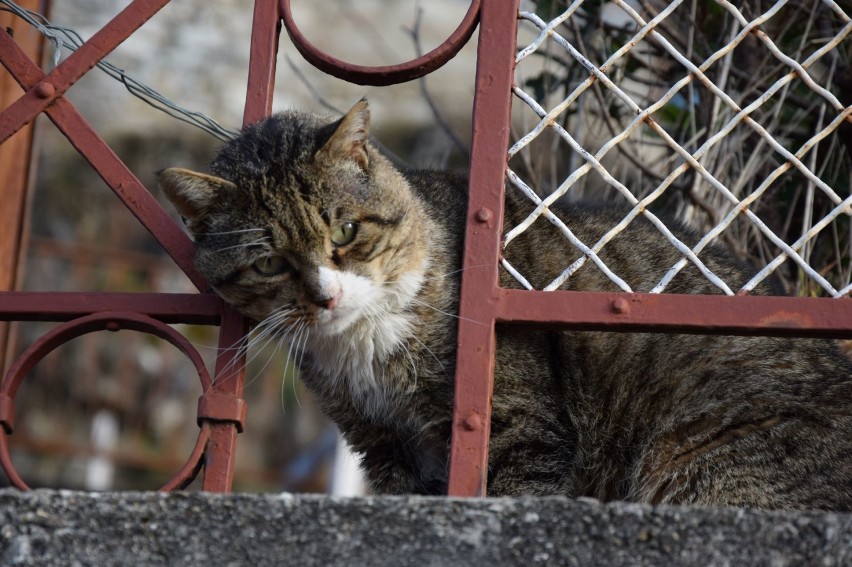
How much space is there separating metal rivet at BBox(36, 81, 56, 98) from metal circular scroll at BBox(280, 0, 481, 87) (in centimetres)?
56

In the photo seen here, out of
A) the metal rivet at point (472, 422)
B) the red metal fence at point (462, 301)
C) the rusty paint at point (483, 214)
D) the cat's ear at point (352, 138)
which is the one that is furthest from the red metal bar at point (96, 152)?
the metal rivet at point (472, 422)

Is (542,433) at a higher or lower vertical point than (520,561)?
higher

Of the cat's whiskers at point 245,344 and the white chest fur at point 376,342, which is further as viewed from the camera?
the white chest fur at point 376,342

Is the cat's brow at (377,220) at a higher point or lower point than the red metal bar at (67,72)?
lower

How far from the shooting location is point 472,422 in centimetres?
234

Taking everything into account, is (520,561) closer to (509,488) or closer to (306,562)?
(306,562)

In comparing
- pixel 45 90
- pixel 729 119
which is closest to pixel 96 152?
pixel 45 90

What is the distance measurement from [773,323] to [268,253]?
133 centimetres

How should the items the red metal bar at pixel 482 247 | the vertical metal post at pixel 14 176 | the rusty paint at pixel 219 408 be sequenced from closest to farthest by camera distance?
the red metal bar at pixel 482 247 → the rusty paint at pixel 219 408 → the vertical metal post at pixel 14 176

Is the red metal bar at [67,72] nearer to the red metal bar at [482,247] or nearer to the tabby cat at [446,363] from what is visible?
the tabby cat at [446,363]

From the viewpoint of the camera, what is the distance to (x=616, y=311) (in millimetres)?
2369

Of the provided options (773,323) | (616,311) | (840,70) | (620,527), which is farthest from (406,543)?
(840,70)

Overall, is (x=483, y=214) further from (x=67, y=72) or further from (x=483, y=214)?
(x=67, y=72)

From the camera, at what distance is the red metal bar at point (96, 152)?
260 centimetres
